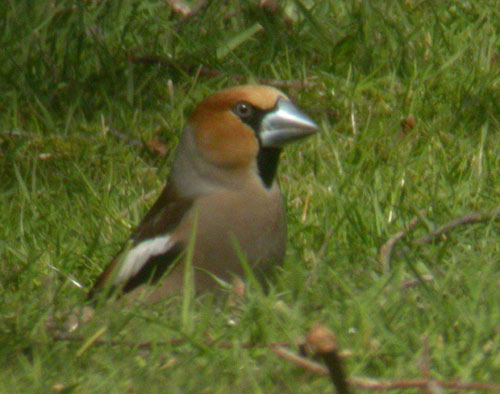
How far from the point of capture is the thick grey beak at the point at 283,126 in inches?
157

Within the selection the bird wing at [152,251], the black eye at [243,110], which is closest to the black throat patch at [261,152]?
the black eye at [243,110]

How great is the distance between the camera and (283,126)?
402 centimetres

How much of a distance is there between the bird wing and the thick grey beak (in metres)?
0.34

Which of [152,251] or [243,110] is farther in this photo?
[243,110]

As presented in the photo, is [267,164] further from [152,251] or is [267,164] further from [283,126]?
[152,251]

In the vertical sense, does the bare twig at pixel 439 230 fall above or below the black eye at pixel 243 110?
below

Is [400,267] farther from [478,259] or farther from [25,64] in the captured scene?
[25,64]

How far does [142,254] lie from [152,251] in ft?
0.12

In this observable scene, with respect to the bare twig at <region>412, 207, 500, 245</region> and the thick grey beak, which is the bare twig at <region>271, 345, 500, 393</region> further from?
the thick grey beak

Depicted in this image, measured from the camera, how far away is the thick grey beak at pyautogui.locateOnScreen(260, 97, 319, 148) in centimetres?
399

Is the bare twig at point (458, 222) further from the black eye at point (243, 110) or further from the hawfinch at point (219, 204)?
the black eye at point (243, 110)

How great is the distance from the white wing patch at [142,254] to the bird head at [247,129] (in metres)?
0.32

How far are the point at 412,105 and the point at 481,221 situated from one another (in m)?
1.28

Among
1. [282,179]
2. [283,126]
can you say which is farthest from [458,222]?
[282,179]
